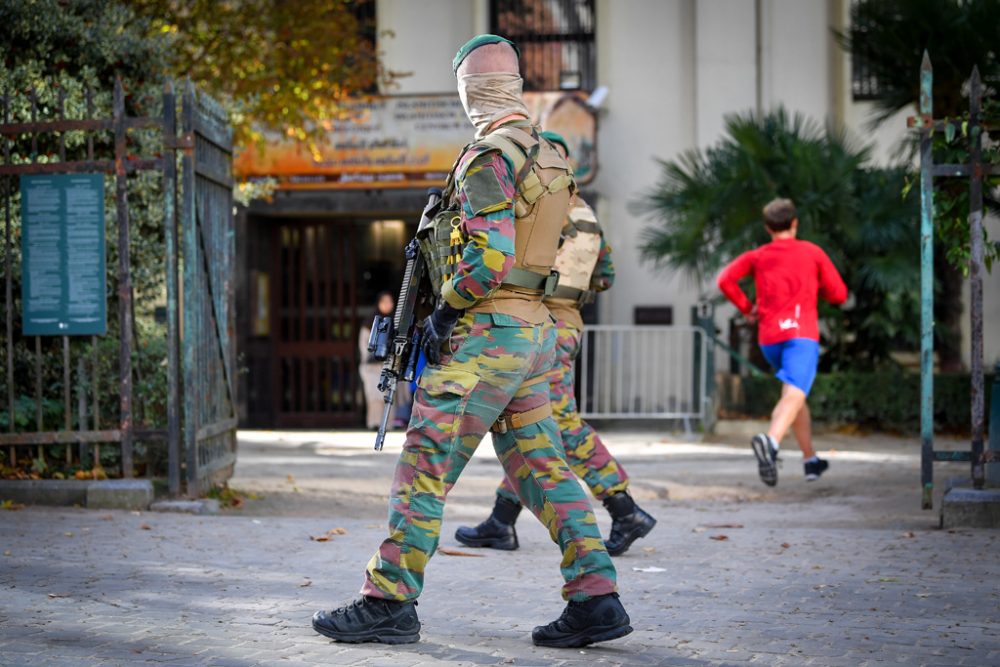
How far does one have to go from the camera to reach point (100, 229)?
835 centimetres

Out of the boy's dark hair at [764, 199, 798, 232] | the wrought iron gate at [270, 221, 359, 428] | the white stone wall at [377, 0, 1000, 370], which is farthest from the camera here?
the wrought iron gate at [270, 221, 359, 428]

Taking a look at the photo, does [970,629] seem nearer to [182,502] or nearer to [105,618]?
[105,618]

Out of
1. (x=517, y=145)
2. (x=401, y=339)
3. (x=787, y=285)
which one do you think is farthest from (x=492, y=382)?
(x=787, y=285)

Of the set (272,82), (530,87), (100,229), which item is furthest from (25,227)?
(530,87)

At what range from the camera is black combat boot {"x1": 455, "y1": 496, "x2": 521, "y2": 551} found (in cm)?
705

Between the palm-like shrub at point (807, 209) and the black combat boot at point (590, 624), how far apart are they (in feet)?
30.1

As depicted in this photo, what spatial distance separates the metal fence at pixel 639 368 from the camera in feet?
53.3

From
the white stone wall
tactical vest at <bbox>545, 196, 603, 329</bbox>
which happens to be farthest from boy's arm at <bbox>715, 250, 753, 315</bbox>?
the white stone wall

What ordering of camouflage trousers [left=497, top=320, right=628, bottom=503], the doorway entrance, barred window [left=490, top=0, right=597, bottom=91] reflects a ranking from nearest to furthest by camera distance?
1. camouflage trousers [left=497, top=320, right=628, bottom=503]
2. barred window [left=490, top=0, right=597, bottom=91]
3. the doorway entrance

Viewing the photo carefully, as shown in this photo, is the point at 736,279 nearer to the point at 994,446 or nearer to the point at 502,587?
the point at 994,446

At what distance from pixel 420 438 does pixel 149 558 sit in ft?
7.61

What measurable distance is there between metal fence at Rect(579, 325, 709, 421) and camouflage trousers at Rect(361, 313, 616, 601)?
11.2 meters

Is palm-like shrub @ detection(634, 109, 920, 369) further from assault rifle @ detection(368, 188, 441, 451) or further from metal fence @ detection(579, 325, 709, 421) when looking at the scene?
assault rifle @ detection(368, 188, 441, 451)

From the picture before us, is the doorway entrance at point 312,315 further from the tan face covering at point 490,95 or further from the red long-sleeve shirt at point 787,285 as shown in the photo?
the tan face covering at point 490,95
